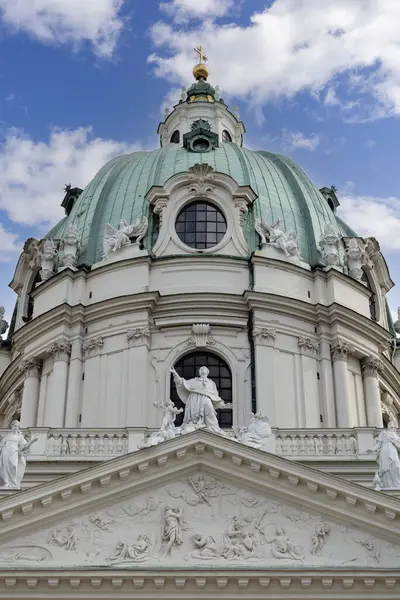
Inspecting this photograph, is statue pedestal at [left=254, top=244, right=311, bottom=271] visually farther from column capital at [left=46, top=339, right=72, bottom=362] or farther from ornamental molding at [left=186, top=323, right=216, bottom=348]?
column capital at [left=46, top=339, right=72, bottom=362]

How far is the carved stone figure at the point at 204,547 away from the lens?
23.5 meters

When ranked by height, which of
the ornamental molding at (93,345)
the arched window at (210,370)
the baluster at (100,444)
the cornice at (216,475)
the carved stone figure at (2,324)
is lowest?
the cornice at (216,475)

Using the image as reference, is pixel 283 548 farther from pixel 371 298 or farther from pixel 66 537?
pixel 371 298

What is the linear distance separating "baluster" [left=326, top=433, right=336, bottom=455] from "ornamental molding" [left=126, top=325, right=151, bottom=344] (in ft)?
26.3

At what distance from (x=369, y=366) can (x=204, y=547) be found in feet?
47.0

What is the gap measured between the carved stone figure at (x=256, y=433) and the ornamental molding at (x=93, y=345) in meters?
9.00

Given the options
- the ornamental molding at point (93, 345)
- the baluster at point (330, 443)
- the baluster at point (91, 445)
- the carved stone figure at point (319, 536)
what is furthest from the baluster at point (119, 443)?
the carved stone figure at point (319, 536)

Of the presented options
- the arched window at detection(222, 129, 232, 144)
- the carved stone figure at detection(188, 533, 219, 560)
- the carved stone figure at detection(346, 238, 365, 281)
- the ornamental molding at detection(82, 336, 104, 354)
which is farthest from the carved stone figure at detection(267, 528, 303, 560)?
the arched window at detection(222, 129, 232, 144)

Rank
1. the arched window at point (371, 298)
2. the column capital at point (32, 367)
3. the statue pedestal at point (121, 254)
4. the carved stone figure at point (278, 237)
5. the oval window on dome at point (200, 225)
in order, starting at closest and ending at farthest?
the column capital at point (32, 367) → the statue pedestal at point (121, 254) → the carved stone figure at point (278, 237) → the oval window on dome at point (200, 225) → the arched window at point (371, 298)

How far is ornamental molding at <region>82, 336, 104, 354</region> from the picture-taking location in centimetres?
3522

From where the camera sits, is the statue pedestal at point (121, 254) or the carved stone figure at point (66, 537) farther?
the statue pedestal at point (121, 254)
